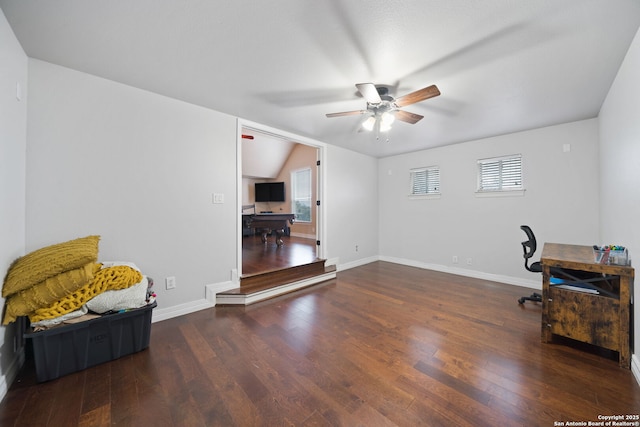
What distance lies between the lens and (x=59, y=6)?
4.60ft

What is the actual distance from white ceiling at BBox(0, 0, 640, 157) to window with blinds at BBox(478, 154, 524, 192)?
3.65 ft

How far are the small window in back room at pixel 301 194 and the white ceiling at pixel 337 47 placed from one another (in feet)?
15.8

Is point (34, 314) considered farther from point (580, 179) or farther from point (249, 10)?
point (580, 179)

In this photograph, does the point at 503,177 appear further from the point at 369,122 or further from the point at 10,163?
the point at 10,163

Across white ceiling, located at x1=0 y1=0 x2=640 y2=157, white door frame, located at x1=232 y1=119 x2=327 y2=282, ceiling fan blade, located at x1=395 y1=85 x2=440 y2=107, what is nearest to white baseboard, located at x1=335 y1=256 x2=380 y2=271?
white door frame, located at x1=232 y1=119 x2=327 y2=282

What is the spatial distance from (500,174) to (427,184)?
118 cm

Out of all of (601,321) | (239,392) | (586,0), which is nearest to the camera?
(586,0)

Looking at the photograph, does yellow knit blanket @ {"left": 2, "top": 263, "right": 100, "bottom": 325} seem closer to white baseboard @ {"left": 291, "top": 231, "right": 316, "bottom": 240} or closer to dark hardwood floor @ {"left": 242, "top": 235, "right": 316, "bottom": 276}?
dark hardwood floor @ {"left": 242, "top": 235, "right": 316, "bottom": 276}

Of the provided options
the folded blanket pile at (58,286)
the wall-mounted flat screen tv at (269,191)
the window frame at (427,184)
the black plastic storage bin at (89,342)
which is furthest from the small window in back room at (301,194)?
the folded blanket pile at (58,286)

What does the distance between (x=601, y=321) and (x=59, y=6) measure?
4278 mm

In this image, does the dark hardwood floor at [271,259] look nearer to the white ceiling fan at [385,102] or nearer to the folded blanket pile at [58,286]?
the folded blanket pile at [58,286]

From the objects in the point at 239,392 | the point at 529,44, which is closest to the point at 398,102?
the point at 529,44

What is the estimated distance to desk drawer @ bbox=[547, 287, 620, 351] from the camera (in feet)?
5.84

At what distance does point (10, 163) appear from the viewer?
62.9 inches
